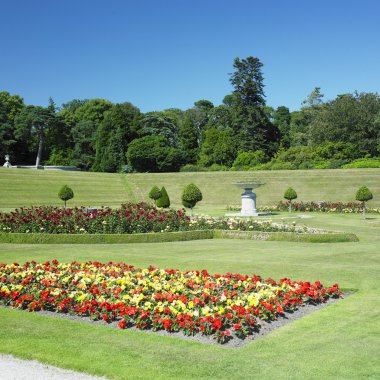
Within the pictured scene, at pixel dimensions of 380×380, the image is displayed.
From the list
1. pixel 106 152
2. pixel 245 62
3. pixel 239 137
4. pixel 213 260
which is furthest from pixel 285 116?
pixel 213 260

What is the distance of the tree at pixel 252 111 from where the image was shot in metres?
62.2

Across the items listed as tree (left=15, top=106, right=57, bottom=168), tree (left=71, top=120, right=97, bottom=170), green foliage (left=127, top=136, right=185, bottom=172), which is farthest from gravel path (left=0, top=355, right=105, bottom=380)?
tree (left=71, top=120, right=97, bottom=170)

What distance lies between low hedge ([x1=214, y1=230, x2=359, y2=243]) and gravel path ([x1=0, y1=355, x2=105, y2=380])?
11.2 metres

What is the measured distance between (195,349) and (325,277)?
14.5ft

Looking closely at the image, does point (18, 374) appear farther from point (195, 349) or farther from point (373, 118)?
point (373, 118)

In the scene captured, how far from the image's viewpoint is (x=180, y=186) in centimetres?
4447

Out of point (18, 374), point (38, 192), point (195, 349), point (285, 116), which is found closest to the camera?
point (18, 374)

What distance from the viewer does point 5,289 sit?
25.0 ft

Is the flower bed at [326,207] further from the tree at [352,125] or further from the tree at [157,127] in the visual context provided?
the tree at [157,127]

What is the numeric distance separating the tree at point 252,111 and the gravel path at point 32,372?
186 ft

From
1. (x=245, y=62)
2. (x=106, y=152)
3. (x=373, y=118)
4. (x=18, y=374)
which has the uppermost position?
(x=245, y=62)

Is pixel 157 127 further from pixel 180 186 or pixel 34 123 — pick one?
pixel 180 186

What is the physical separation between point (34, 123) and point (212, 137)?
74.9 ft

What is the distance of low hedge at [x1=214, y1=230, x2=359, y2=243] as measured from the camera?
49.0 ft
